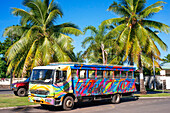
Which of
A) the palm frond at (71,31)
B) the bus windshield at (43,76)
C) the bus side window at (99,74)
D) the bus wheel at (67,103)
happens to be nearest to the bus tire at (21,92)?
the palm frond at (71,31)

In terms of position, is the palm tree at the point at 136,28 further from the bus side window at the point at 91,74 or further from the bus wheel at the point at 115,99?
the bus side window at the point at 91,74

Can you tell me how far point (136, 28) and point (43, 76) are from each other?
514 inches

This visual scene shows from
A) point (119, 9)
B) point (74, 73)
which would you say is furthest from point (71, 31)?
point (74, 73)

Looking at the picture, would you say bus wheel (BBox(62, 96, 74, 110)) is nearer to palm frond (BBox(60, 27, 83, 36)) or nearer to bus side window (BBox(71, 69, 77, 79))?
bus side window (BBox(71, 69, 77, 79))

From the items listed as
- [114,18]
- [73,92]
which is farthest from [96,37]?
[73,92]

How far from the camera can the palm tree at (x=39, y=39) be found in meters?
19.0

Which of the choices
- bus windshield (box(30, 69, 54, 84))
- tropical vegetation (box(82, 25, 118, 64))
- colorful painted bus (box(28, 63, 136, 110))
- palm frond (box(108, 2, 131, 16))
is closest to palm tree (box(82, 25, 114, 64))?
tropical vegetation (box(82, 25, 118, 64))

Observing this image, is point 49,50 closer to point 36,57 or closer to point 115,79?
point 36,57

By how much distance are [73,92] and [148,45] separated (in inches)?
463

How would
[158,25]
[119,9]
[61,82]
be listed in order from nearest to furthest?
[61,82], [158,25], [119,9]

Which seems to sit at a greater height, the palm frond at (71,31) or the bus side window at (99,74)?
the palm frond at (71,31)

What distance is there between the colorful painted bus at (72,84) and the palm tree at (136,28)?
622cm

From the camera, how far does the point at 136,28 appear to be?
21656mm

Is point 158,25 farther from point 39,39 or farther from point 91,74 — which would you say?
point 39,39
